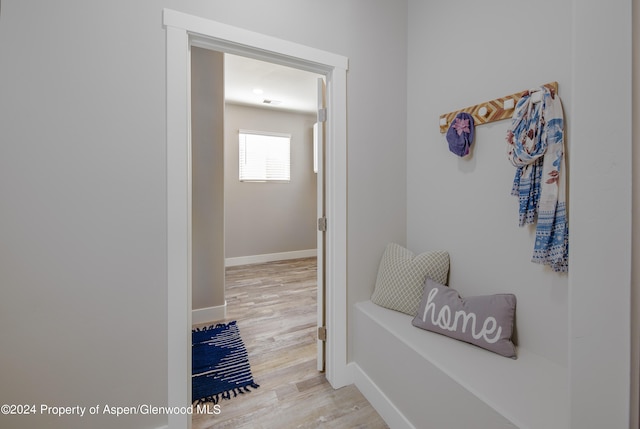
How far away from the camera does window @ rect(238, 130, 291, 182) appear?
470 cm

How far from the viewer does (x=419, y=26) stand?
1.86 meters

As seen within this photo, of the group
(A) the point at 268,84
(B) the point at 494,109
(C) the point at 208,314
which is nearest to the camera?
(B) the point at 494,109

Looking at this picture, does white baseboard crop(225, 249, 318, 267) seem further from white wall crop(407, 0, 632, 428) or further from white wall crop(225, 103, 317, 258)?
white wall crop(407, 0, 632, 428)

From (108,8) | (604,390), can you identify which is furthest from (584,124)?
(108,8)

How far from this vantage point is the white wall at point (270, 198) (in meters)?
4.65

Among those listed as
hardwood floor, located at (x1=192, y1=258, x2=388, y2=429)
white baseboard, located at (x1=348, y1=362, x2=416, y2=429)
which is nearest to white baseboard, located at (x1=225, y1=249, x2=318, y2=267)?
hardwood floor, located at (x1=192, y1=258, x2=388, y2=429)

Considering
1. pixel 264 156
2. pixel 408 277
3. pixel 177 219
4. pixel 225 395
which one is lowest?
pixel 225 395

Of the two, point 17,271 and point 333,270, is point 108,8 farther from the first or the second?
point 333,270

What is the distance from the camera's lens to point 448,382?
3.66ft

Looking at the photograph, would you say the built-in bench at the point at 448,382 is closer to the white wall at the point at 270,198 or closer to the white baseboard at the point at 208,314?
the white baseboard at the point at 208,314

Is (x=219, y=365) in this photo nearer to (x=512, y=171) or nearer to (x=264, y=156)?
(x=512, y=171)

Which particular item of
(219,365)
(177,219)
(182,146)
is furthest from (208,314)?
(182,146)

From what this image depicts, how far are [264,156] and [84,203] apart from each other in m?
3.83

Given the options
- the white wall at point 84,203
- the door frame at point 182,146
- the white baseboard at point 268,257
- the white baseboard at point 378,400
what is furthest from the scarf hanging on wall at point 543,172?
the white baseboard at point 268,257
